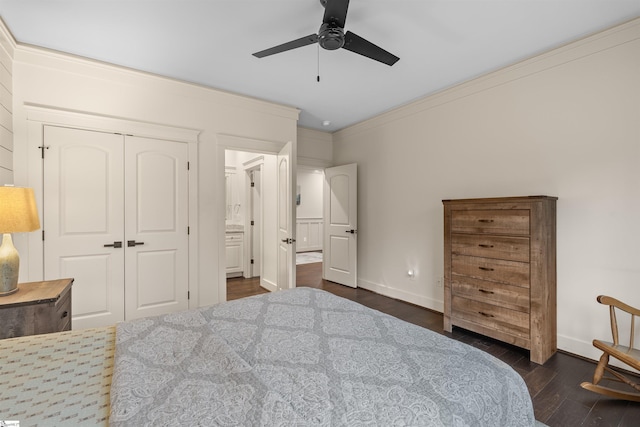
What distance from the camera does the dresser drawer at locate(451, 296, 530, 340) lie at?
2547 millimetres

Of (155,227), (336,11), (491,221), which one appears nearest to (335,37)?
(336,11)

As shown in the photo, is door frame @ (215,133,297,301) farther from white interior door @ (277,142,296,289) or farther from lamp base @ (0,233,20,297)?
lamp base @ (0,233,20,297)

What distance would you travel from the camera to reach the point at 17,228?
188 centimetres

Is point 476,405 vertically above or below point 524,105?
below

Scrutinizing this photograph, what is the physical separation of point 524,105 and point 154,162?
3.87m

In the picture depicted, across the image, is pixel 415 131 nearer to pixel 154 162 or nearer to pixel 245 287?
pixel 154 162

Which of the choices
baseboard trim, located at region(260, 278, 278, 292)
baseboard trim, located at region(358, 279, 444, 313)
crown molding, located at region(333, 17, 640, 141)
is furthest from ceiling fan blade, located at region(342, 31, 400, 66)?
baseboard trim, located at region(260, 278, 278, 292)

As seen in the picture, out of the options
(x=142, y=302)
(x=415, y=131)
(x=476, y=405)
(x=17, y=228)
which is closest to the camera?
(x=476, y=405)

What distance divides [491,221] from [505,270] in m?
0.45

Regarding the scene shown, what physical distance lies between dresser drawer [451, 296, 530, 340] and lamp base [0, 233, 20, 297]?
3630mm

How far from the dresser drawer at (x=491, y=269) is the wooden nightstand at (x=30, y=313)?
10.8 feet

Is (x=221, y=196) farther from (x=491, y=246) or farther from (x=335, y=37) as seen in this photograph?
(x=491, y=246)

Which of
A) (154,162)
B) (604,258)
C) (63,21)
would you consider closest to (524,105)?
(604,258)

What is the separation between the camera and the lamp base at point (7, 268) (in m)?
1.93
